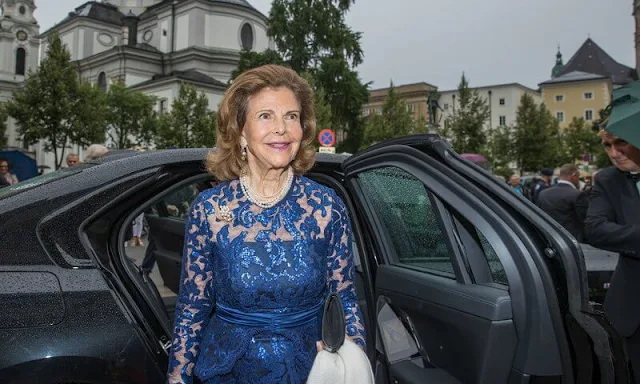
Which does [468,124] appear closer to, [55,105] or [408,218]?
[55,105]

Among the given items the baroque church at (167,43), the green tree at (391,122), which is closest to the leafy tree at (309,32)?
the green tree at (391,122)

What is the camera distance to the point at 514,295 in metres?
1.69

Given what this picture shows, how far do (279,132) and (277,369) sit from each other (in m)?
0.82

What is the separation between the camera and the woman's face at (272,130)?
73.5 inches

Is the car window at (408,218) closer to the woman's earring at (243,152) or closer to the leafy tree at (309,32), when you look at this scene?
the woman's earring at (243,152)

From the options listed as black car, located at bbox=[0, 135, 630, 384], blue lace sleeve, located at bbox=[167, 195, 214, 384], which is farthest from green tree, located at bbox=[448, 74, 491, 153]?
blue lace sleeve, located at bbox=[167, 195, 214, 384]

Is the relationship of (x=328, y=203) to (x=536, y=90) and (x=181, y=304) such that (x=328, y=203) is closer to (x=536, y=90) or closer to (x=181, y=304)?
(x=181, y=304)

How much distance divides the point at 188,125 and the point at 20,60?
52549mm

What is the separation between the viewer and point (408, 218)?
2529 mm

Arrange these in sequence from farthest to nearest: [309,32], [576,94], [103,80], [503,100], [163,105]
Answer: [503,100] → [576,94] → [103,80] → [163,105] → [309,32]

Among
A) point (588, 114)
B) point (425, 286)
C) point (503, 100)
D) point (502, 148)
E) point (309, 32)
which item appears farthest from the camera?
point (503, 100)

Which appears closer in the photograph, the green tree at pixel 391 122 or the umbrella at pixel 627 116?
the umbrella at pixel 627 116

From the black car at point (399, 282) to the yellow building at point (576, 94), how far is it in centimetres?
8315

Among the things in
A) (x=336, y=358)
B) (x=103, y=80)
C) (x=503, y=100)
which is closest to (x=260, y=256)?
(x=336, y=358)
